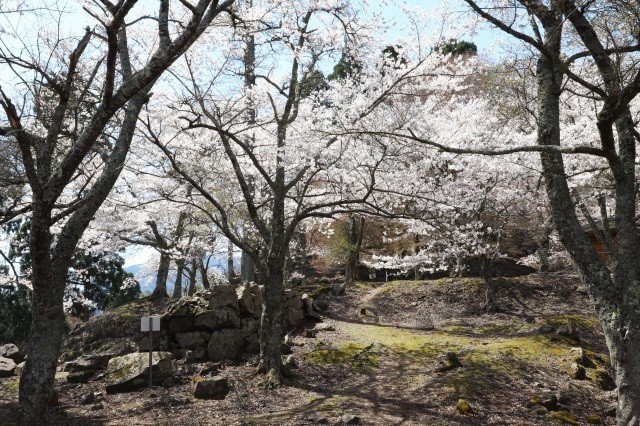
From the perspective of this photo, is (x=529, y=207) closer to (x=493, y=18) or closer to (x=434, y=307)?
(x=434, y=307)

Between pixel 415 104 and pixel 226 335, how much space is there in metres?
6.61

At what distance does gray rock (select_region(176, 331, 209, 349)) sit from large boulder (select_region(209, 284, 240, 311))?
2.13 feet

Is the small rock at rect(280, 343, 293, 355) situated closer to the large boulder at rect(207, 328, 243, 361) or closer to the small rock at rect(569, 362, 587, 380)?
the large boulder at rect(207, 328, 243, 361)

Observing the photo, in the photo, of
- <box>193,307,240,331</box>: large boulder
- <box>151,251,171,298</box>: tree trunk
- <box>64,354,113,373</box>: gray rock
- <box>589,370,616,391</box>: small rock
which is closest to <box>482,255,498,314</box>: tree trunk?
<box>589,370,616,391</box>: small rock

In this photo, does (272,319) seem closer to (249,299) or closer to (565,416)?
(249,299)

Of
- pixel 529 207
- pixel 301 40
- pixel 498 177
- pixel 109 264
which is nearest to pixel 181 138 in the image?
pixel 301 40

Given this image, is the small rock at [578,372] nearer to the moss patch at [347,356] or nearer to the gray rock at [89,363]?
the moss patch at [347,356]

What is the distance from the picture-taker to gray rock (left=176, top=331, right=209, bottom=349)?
1050 centimetres

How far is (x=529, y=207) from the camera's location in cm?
1532

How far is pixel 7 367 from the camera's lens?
10414mm

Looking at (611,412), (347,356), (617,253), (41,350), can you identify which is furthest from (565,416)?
(41,350)

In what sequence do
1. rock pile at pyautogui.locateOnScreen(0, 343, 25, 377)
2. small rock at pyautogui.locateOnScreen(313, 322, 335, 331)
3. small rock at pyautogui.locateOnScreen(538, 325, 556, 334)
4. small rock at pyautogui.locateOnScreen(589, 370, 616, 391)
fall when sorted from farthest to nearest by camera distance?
small rock at pyautogui.locateOnScreen(313, 322, 335, 331) < small rock at pyautogui.locateOnScreen(538, 325, 556, 334) < rock pile at pyautogui.locateOnScreen(0, 343, 25, 377) < small rock at pyautogui.locateOnScreen(589, 370, 616, 391)

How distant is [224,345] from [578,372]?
23.4 ft

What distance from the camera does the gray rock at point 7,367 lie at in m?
10.3
